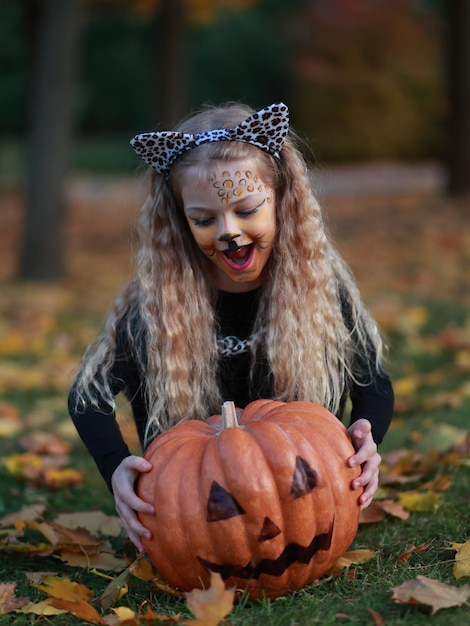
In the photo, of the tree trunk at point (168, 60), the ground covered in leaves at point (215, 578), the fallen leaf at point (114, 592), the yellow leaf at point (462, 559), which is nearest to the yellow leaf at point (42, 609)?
the ground covered in leaves at point (215, 578)

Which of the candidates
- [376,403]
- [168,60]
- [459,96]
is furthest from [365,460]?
[168,60]

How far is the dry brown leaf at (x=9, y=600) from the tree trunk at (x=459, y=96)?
998 cm

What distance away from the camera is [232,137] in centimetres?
277

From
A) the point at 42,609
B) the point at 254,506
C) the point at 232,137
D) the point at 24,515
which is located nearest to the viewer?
the point at 254,506

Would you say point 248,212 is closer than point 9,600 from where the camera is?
No

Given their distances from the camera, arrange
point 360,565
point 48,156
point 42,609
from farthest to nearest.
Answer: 1. point 48,156
2. point 360,565
3. point 42,609

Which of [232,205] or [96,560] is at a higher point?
[232,205]

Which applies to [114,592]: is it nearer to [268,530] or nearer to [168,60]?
[268,530]

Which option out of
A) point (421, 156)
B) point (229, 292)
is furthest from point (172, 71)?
point (229, 292)

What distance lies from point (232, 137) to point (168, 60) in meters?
11.9

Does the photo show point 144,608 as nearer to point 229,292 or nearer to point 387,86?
point 229,292

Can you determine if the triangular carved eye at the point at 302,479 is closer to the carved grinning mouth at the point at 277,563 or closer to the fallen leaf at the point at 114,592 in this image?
the carved grinning mouth at the point at 277,563

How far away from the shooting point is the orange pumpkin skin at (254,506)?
7.41ft

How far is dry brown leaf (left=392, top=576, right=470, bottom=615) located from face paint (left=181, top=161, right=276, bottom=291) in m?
1.11
